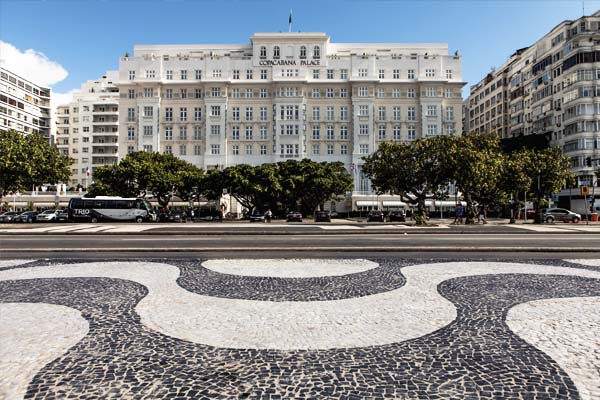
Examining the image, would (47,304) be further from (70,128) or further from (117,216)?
(70,128)

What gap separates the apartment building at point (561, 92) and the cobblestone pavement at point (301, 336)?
→ 5194 cm

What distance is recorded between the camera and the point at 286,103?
7556cm

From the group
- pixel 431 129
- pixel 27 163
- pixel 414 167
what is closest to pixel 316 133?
pixel 431 129

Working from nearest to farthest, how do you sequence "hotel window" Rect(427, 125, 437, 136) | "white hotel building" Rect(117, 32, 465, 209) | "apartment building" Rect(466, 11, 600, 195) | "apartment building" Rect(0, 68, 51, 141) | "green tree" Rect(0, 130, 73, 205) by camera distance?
"green tree" Rect(0, 130, 73, 205) < "apartment building" Rect(466, 11, 600, 195) < "white hotel building" Rect(117, 32, 465, 209) < "hotel window" Rect(427, 125, 437, 136) < "apartment building" Rect(0, 68, 51, 141)

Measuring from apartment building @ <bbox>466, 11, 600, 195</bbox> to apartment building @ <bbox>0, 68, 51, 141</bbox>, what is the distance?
113252mm

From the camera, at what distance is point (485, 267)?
11.5 metres

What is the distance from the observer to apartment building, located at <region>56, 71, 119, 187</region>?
334 feet

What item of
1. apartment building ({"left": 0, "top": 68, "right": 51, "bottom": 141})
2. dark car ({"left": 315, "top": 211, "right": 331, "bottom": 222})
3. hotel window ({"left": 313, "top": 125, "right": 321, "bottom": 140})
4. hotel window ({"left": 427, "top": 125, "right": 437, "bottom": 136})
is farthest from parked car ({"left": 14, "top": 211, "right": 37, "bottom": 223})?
hotel window ({"left": 427, "top": 125, "right": 437, "bottom": 136})

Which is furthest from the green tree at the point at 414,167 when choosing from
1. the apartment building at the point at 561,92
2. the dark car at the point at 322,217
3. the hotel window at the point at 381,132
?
the hotel window at the point at 381,132

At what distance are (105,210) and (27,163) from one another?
30.8 feet

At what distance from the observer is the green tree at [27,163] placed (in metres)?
42.2

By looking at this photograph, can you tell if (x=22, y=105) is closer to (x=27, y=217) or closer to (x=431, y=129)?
(x=27, y=217)

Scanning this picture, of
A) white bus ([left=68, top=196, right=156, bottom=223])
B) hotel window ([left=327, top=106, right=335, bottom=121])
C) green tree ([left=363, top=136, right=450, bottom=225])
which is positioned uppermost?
hotel window ([left=327, top=106, right=335, bottom=121])

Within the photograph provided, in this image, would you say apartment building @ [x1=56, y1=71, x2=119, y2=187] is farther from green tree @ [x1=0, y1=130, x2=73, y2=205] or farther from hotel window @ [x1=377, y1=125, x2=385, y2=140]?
hotel window @ [x1=377, y1=125, x2=385, y2=140]
